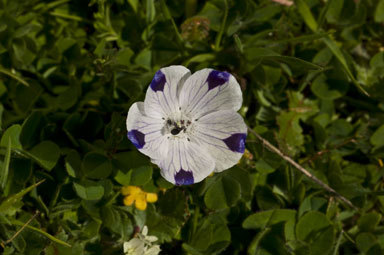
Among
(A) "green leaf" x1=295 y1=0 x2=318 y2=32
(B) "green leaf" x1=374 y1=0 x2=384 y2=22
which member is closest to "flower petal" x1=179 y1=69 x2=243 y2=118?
(A) "green leaf" x1=295 y1=0 x2=318 y2=32

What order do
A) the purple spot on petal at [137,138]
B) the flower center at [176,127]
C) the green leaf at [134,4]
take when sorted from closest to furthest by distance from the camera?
the purple spot on petal at [137,138], the flower center at [176,127], the green leaf at [134,4]

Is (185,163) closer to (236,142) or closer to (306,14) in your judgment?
(236,142)

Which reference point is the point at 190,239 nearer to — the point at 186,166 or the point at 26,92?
the point at 186,166

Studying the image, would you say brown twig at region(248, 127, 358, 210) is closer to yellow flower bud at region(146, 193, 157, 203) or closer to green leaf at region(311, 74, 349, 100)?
green leaf at region(311, 74, 349, 100)

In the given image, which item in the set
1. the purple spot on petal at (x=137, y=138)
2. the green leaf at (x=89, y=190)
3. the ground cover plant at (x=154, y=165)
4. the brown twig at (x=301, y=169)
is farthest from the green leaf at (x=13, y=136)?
the brown twig at (x=301, y=169)

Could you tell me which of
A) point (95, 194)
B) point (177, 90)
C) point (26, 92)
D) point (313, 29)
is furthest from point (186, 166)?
point (313, 29)

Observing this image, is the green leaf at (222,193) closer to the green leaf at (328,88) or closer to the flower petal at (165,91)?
the flower petal at (165,91)
